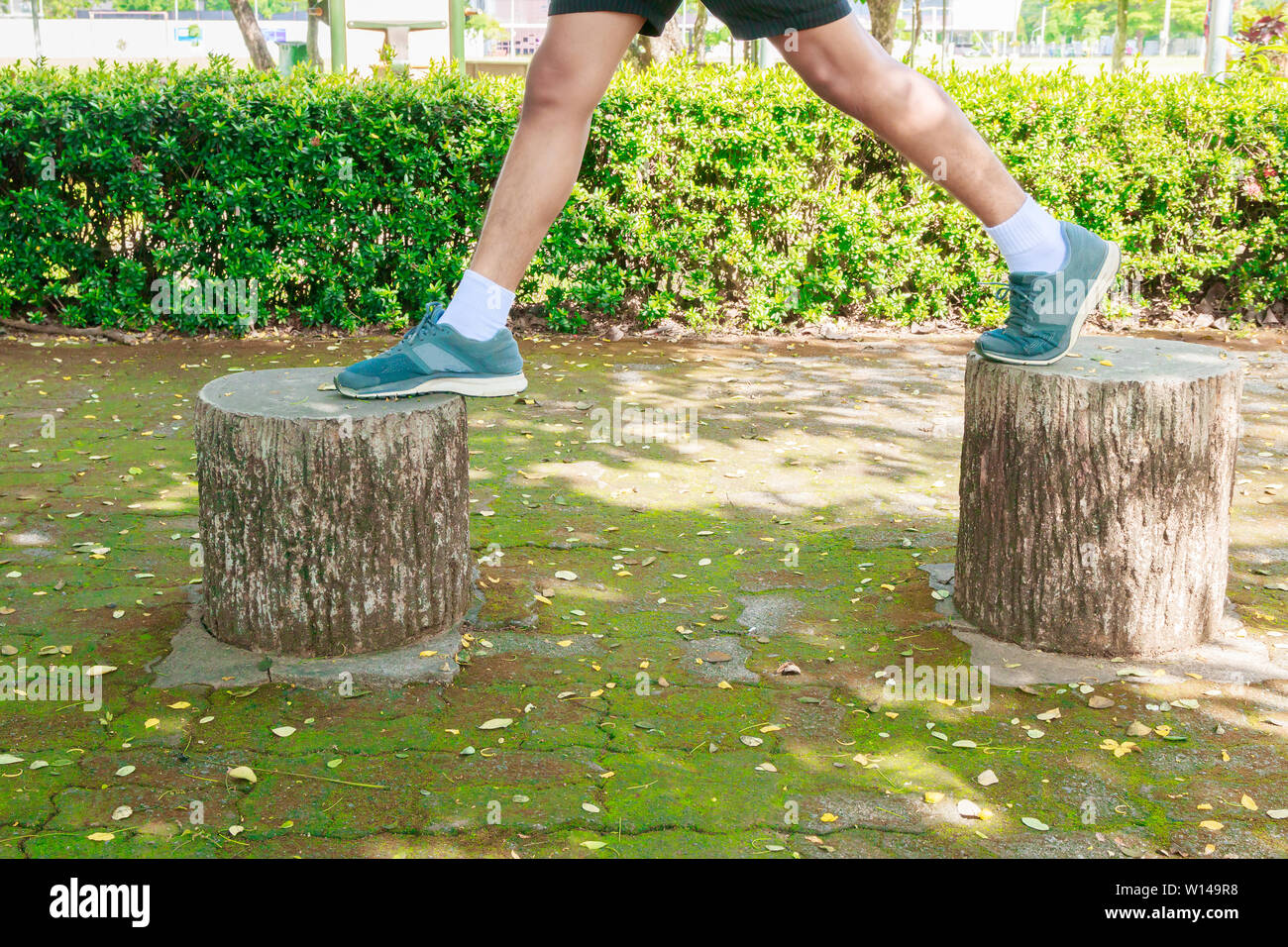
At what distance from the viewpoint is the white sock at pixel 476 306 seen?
10.4ft

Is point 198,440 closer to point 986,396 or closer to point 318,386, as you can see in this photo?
point 318,386

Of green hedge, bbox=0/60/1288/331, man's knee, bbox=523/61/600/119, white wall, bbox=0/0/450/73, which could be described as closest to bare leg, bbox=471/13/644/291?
man's knee, bbox=523/61/600/119

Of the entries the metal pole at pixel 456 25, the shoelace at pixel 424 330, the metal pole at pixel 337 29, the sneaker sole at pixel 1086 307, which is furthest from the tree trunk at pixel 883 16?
the shoelace at pixel 424 330

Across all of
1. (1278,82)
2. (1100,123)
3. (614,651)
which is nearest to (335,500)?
(614,651)

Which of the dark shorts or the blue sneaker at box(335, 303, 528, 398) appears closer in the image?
the dark shorts

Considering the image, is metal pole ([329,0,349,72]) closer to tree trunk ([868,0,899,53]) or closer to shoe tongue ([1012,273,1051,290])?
tree trunk ([868,0,899,53])

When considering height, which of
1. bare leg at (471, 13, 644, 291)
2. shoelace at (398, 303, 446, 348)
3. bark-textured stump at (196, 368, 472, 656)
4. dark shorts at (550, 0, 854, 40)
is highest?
dark shorts at (550, 0, 854, 40)

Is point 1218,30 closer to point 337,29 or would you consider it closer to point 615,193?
point 615,193

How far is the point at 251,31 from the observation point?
59.0 ft

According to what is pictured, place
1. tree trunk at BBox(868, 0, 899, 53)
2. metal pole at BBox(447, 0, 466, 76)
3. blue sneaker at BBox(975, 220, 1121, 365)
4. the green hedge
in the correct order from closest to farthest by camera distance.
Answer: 1. blue sneaker at BBox(975, 220, 1121, 365)
2. the green hedge
3. metal pole at BBox(447, 0, 466, 76)
4. tree trunk at BBox(868, 0, 899, 53)

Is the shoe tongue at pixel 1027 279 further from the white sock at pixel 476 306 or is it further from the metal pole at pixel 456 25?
the metal pole at pixel 456 25

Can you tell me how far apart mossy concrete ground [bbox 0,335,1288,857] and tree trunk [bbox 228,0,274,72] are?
13.9m

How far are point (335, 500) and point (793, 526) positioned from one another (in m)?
1.90

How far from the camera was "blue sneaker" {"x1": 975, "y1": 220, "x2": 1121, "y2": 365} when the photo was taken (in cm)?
326
